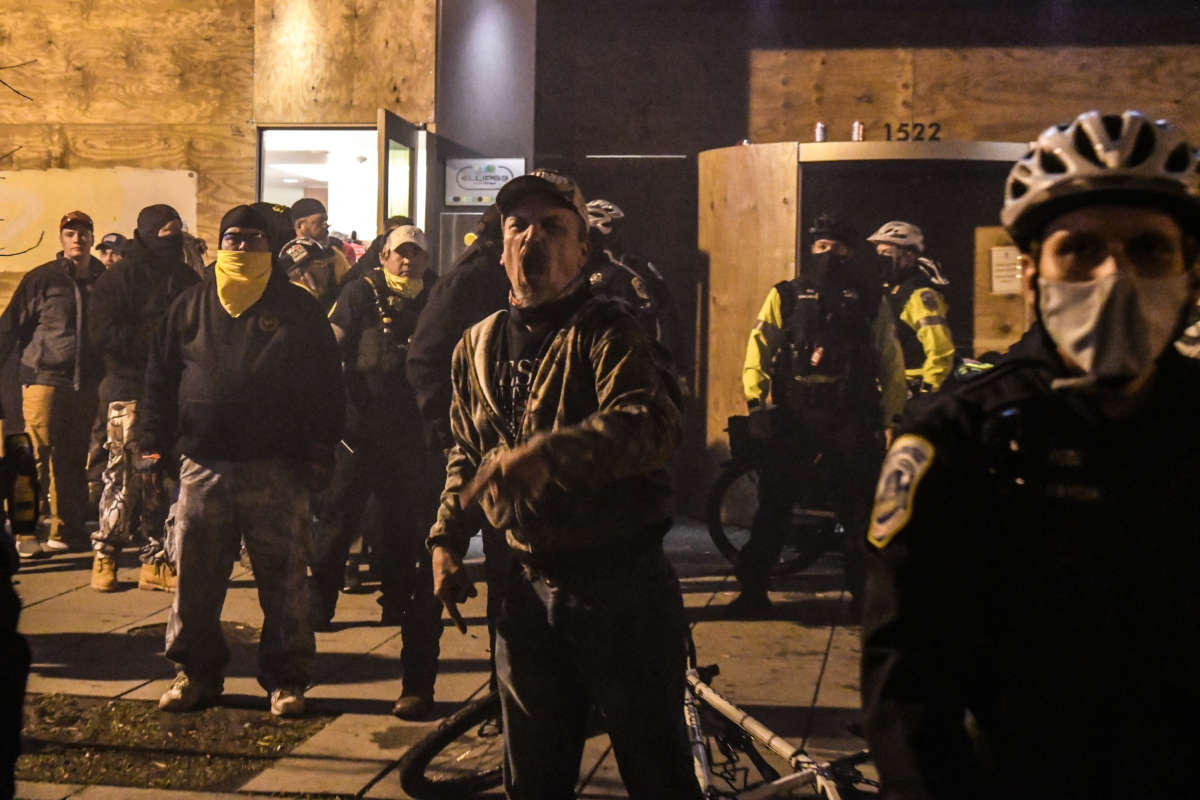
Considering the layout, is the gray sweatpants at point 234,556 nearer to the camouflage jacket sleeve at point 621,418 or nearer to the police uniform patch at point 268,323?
the police uniform patch at point 268,323

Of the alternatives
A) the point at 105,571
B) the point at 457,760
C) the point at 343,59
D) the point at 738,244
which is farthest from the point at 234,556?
the point at 343,59

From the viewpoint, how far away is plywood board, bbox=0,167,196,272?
42.6 ft

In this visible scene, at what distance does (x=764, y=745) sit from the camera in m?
4.73

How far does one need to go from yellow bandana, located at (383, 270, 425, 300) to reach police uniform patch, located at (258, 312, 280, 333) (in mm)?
1270

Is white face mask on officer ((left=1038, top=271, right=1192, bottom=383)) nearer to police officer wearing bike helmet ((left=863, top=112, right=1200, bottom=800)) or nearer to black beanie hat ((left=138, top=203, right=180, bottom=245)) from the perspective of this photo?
police officer wearing bike helmet ((left=863, top=112, right=1200, bottom=800))

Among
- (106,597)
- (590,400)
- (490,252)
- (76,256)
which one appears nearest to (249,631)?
(106,597)

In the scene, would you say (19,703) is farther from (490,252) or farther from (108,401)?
(108,401)

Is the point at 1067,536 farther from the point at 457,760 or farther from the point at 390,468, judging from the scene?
the point at 390,468

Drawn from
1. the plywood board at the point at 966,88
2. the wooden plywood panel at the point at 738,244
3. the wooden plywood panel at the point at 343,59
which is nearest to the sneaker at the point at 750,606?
the wooden plywood panel at the point at 738,244

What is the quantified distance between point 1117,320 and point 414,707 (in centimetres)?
483

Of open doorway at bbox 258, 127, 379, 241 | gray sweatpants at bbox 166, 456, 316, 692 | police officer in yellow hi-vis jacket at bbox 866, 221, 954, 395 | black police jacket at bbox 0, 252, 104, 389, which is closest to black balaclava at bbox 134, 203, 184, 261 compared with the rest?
black police jacket at bbox 0, 252, 104, 389

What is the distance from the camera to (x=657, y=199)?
40.8ft

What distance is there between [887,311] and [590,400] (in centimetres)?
584

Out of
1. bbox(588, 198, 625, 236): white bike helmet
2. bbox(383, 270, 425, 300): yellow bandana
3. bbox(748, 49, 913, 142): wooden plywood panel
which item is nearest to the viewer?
bbox(383, 270, 425, 300): yellow bandana
